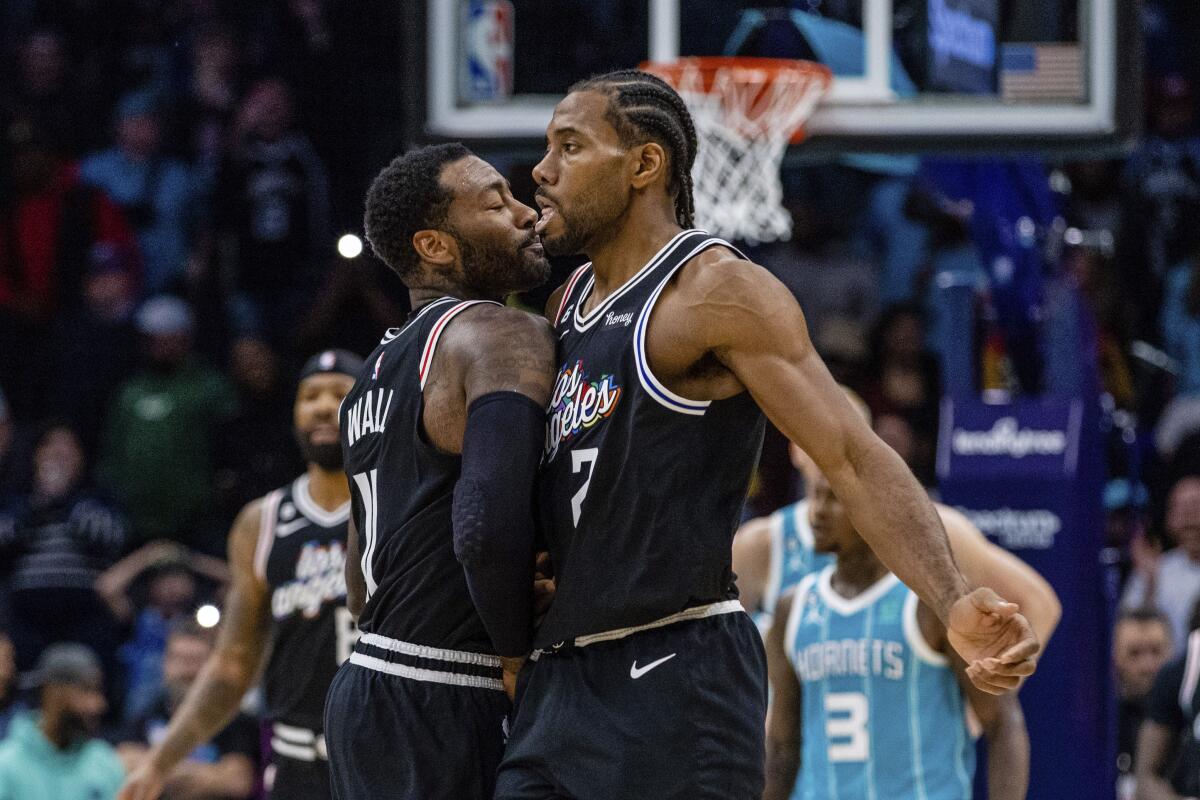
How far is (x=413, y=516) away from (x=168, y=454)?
7.13m

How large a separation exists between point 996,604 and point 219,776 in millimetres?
5934

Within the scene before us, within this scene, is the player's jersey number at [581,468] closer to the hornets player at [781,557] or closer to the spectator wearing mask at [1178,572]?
the hornets player at [781,557]

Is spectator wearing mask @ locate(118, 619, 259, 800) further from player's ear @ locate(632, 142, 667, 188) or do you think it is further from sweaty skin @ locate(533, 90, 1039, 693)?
sweaty skin @ locate(533, 90, 1039, 693)

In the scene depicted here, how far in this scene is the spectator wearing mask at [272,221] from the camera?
38.4 ft

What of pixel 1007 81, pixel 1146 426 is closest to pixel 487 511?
pixel 1007 81

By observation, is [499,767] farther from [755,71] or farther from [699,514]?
[755,71]

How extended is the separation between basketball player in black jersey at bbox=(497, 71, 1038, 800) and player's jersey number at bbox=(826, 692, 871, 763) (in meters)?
2.21

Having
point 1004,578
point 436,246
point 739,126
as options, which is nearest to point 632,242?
point 436,246

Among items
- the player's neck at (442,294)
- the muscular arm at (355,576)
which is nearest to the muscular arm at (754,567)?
the muscular arm at (355,576)

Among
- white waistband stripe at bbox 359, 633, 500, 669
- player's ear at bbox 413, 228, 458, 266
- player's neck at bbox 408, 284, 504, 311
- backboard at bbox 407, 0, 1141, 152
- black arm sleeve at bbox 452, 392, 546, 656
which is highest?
backboard at bbox 407, 0, 1141, 152

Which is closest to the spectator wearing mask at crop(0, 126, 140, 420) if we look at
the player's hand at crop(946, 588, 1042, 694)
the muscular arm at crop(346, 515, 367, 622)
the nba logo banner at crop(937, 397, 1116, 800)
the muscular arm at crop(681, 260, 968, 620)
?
the nba logo banner at crop(937, 397, 1116, 800)

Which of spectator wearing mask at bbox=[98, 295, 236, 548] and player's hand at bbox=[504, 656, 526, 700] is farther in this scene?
spectator wearing mask at bbox=[98, 295, 236, 548]

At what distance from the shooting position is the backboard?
7.73 metres

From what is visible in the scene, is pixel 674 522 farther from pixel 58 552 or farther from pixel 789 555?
pixel 58 552
